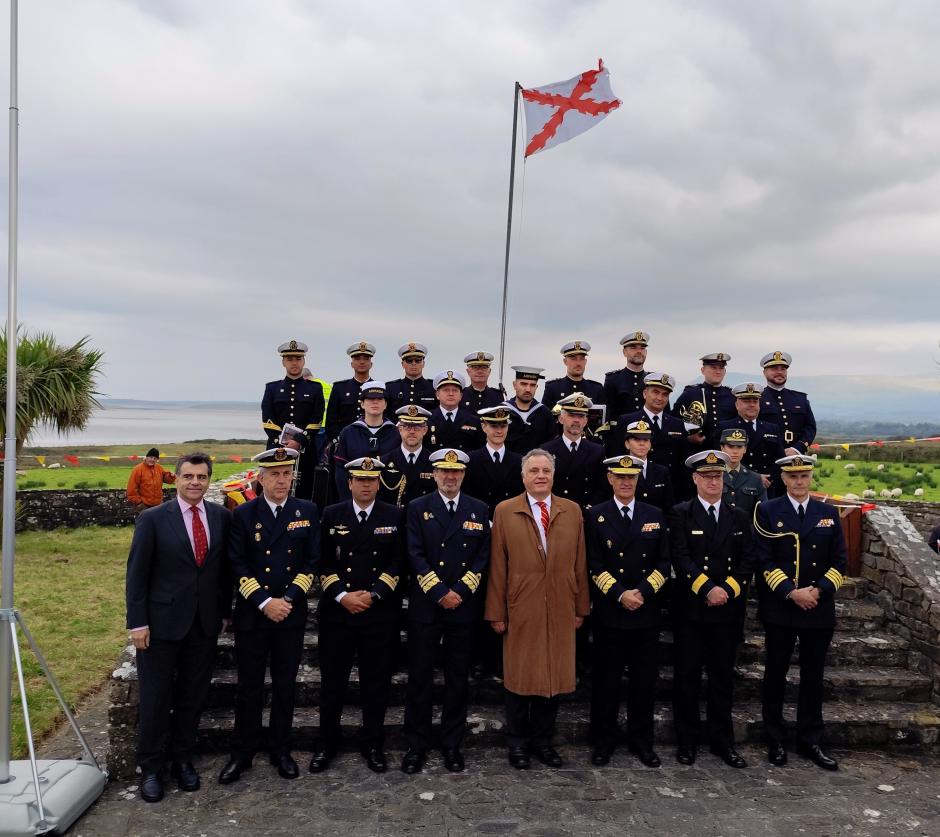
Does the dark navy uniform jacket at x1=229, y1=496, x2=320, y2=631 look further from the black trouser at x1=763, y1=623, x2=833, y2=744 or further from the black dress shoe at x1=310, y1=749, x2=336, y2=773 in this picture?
the black trouser at x1=763, y1=623, x2=833, y2=744

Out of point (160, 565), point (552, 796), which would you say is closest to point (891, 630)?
point (552, 796)

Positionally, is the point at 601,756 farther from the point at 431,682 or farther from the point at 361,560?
the point at 361,560

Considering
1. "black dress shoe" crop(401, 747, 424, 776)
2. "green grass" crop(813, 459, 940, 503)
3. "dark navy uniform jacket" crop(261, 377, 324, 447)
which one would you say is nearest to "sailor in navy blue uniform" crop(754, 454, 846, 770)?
"black dress shoe" crop(401, 747, 424, 776)

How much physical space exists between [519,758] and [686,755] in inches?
47.3

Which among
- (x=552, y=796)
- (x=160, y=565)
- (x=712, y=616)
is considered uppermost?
(x=160, y=565)

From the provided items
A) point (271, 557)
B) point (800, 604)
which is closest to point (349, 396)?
point (271, 557)

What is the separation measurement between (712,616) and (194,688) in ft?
11.8

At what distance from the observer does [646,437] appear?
5.78 meters

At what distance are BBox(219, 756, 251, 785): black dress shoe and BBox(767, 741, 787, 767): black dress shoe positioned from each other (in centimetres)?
368

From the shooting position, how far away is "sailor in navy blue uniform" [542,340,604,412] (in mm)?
7496

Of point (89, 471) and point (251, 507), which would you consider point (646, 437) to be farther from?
point (89, 471)

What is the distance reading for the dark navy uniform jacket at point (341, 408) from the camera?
7.79m

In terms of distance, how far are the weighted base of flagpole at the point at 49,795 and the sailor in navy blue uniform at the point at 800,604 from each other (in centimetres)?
460

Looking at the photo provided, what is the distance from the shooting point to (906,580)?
6.34 metres
